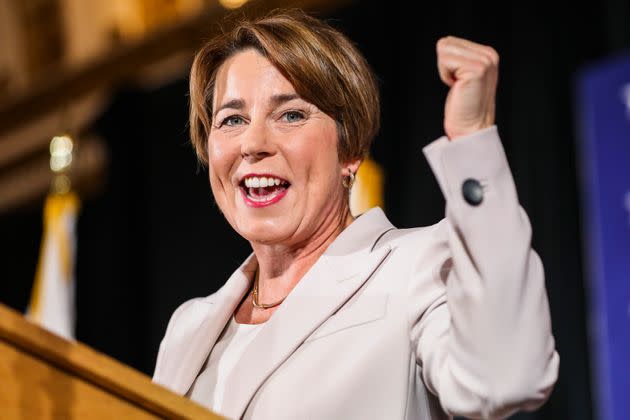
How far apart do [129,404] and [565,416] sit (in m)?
2.54

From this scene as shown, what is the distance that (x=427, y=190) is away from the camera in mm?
3836

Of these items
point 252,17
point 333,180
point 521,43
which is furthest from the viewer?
point 521,43

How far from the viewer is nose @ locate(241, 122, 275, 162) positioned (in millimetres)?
1513

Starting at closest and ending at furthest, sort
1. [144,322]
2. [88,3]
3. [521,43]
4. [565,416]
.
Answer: [565,416] → [521,43] → [144,322] → [88,3]

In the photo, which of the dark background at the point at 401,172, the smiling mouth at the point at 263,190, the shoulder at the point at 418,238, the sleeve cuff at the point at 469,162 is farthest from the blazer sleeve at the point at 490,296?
the dark background at the point at 401,172

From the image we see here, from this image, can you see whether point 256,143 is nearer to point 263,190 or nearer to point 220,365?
point 263,190

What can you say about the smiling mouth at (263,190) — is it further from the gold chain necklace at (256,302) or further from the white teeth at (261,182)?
the gold chain necklace at (256,302)

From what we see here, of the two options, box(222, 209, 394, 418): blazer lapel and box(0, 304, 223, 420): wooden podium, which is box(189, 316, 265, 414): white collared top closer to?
box(222, 209, 394, 418): blazer lapel

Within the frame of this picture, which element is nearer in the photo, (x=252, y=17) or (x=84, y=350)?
(x=84, y=350)

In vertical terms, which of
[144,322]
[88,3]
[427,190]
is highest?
[88,3]

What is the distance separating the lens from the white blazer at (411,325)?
1.21 meters

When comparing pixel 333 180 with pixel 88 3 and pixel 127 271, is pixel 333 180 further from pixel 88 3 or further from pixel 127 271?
pixel 88 3

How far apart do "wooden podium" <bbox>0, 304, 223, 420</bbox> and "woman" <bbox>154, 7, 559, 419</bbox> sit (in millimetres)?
285

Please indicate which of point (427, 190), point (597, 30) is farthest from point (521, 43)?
point (427, 190)
